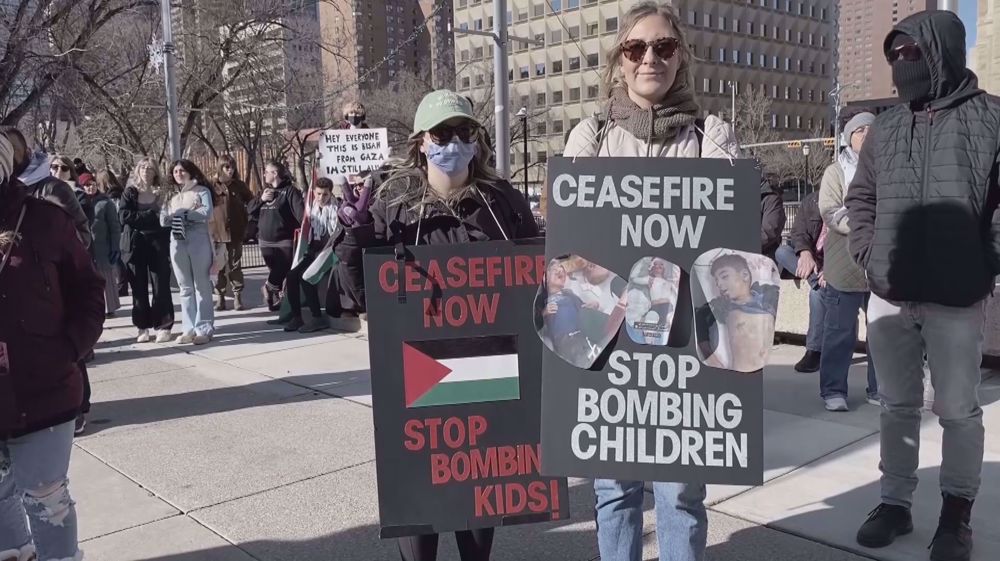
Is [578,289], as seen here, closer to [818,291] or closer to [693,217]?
[693,217]

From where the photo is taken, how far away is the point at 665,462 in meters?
2.35

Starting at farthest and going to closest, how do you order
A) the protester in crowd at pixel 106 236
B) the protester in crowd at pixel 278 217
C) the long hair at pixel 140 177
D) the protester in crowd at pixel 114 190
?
the protester in crowd at pixel 114 190
the protester in crowd at pixel 278 217
the long hair at pixel 140 177
the protester in crowd at pixel 106 236

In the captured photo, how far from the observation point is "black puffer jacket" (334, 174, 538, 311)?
282cm

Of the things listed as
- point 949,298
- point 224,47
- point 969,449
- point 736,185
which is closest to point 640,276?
point 736,185

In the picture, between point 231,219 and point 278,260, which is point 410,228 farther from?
point 231,219

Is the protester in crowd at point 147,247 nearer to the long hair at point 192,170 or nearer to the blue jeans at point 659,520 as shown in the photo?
the long hair at point 192,170

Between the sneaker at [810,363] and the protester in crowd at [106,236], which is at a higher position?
the protester in crowd at [106,236]

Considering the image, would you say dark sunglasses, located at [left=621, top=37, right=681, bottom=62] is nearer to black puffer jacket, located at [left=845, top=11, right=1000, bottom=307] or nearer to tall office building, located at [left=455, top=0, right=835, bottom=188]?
black puffer jacket, located at [left=845, top=11, right=1000, bottom=307]

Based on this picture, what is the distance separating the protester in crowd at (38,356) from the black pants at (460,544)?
125 centimetres

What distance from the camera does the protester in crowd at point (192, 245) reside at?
810 centimetres

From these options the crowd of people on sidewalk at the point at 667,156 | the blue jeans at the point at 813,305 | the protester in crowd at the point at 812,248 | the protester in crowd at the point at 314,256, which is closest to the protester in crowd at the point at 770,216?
the crowd of people on sidewalk at the point at 667,156

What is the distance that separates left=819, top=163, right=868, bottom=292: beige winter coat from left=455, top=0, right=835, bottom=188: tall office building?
66034 mm

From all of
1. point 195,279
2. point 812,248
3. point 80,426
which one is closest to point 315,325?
point 195,279

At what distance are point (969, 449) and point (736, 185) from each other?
5.70 feet
